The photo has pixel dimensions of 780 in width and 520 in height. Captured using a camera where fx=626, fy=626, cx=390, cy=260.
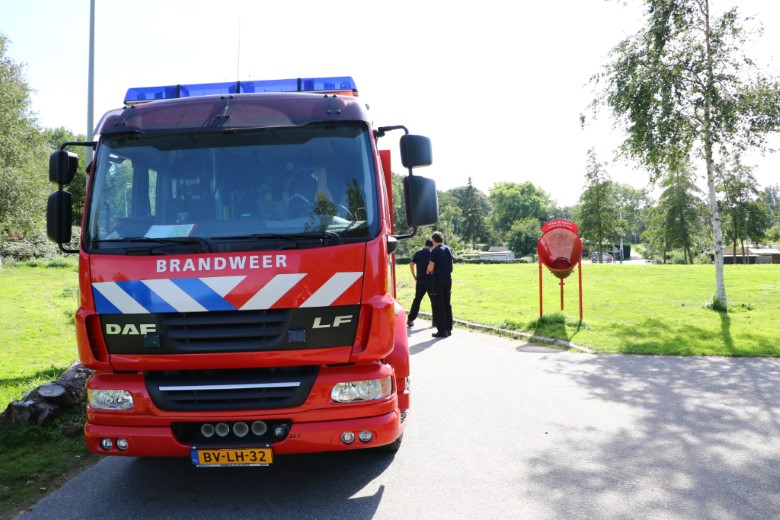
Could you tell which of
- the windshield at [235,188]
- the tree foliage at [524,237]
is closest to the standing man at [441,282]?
the windshield at [235,188]

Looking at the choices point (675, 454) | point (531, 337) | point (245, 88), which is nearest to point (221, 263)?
point (245, 88)

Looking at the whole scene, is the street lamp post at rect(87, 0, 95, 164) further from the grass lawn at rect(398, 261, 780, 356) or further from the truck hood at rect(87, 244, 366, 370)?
the grass lawn at rect(398, 261, 780, 356)

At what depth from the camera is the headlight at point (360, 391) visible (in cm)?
403

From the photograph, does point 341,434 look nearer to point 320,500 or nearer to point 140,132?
point 320,500

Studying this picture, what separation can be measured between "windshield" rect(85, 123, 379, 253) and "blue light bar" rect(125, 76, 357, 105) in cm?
107

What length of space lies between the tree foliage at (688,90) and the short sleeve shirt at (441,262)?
7.16 metres

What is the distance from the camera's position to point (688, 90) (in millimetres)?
15266

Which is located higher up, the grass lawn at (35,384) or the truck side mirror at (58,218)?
the truck side mirror at (58,218)

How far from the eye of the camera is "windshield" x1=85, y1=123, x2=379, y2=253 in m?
4.21

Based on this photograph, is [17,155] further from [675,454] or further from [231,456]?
[675,454]

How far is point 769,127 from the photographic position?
14.6 meters

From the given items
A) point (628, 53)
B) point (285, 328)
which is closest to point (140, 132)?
point (285, 328)

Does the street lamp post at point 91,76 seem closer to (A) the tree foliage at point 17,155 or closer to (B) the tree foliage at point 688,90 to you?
(B) the tree foliage at point 688,90

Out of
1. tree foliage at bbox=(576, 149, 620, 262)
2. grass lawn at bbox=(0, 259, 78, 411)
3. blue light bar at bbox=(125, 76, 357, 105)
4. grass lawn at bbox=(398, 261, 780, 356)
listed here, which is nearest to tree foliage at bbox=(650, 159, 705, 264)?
tree foliage at bbox=(576, 149, 620, 262)
